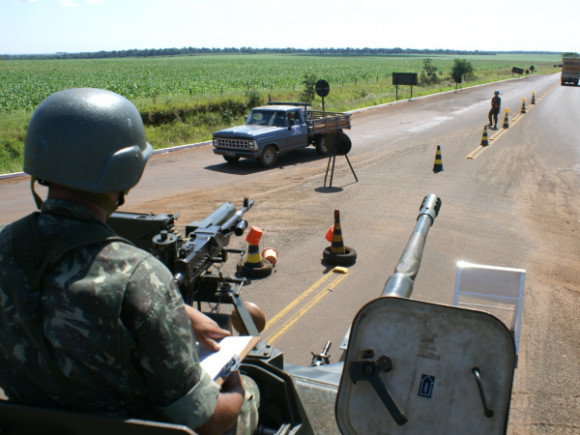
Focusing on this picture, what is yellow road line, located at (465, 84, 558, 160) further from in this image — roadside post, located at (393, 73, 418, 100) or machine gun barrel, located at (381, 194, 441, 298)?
machine gun barrel, located at (381, 194, 441, 298)

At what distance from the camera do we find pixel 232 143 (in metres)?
17.7

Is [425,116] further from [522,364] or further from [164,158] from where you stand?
[522,364]

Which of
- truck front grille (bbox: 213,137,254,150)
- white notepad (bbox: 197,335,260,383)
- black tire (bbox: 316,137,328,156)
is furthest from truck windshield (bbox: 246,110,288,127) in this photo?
white notepad (bbox: 197,335,260,383)

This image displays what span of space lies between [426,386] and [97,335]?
1.22m

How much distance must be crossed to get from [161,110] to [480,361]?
1007 inches

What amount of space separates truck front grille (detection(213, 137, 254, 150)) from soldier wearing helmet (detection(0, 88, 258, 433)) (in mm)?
15527

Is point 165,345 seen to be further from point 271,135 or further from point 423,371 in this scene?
point 271,135

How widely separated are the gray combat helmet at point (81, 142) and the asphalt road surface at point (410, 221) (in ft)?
13.4

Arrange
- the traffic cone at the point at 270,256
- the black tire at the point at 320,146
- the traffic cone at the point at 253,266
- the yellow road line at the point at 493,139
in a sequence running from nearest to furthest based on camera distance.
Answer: the traffic cone at the point at 253,266 < the traffic cone at the point at 270,256 < the yellow road line at the point at 493,139 < the black tire at the point at 320,146

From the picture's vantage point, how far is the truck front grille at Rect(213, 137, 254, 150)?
682 inches

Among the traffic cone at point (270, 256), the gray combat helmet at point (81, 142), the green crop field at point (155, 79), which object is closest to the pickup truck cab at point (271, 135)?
the traffic cone at point (270, 256)

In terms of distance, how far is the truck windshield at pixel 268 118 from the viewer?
18875mm

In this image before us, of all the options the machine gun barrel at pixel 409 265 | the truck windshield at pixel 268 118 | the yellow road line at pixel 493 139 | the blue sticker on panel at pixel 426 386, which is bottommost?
the yellow road line at pixel 493 139

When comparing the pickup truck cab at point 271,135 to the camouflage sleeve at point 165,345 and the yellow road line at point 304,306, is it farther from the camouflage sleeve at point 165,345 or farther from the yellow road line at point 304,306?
the camouflage sleeve at point 165,345
